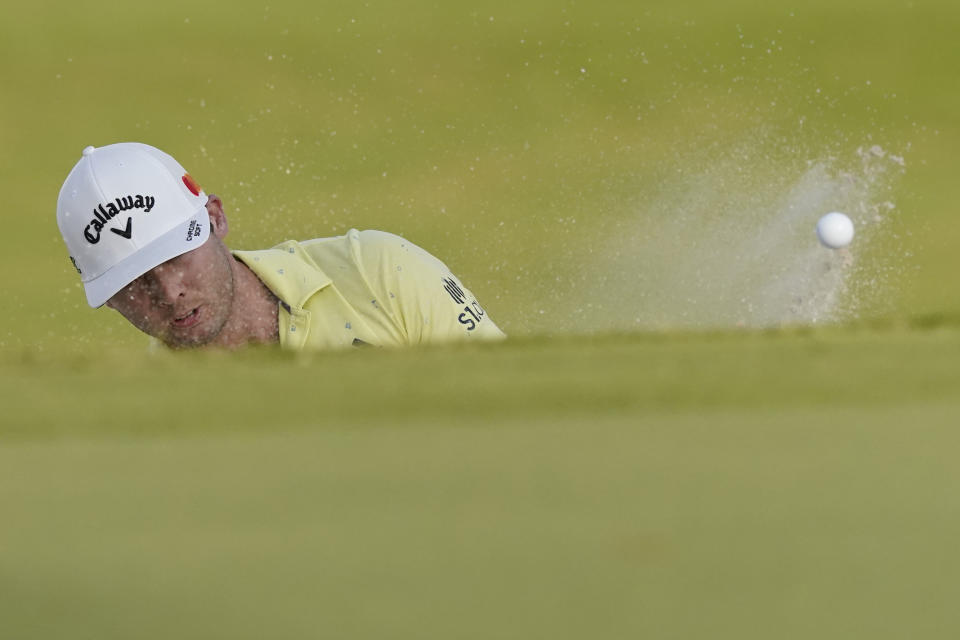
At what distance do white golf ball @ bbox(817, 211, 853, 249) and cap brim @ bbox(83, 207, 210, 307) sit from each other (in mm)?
1573

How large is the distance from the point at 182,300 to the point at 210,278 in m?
0.04

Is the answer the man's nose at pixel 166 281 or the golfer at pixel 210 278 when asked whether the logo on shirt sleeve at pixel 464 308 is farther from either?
the man's nose at pixel 166 281

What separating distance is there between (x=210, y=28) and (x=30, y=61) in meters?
0.48

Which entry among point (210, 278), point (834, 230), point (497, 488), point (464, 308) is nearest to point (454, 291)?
point (464, 308)

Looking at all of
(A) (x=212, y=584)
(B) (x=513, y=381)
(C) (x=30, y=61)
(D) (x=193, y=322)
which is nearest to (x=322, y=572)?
(A) (x=212, y=584)

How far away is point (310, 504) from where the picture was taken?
0.56 meters

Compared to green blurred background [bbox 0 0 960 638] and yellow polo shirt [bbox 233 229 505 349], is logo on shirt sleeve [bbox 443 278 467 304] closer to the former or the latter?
yellow polo shirt [bbox 233 229 505 349]

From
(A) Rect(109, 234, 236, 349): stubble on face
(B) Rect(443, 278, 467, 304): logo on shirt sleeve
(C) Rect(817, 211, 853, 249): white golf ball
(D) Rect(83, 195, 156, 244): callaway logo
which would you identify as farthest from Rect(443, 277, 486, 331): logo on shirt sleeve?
(C) Rect(817, 211, 853, 249): white golf ball

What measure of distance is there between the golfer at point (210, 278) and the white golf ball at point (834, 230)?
1310mm

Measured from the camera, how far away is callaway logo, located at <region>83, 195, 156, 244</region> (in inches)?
66.5

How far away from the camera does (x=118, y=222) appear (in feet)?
5.55

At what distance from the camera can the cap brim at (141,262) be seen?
168 cm

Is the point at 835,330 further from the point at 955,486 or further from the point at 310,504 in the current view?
the point at 310,504

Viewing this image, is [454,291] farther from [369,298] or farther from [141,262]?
[141,262]
